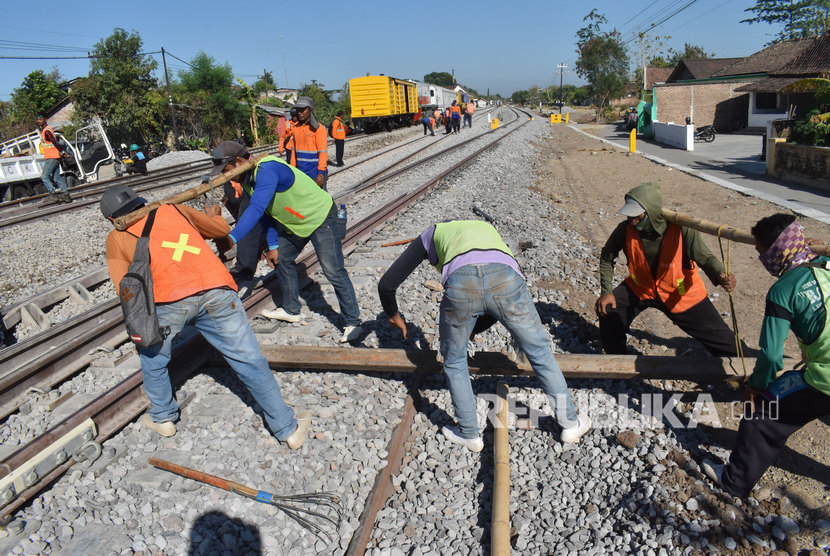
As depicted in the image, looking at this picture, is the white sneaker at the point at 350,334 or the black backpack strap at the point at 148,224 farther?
the white sneaker at the point at 350,334

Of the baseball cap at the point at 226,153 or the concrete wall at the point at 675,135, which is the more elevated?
the baseball cap at the point at 226,153

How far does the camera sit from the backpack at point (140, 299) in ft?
10.2

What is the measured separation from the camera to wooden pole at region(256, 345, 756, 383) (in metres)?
3.84

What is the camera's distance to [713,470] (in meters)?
3.19

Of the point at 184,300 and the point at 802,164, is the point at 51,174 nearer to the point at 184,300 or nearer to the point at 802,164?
the point at 184,300

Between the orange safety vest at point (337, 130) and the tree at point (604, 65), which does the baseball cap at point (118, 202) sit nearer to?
the orange safety vest at point (337, 130)

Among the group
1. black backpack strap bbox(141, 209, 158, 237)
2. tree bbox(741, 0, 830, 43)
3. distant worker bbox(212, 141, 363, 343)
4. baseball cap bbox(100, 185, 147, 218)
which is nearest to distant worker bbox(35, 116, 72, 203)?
distant worker bbox(212, 141, 363, 343)

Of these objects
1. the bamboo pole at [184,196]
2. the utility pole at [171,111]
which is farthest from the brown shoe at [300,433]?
the utility pole at [171,111]

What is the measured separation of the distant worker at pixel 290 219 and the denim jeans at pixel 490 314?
1.73 m

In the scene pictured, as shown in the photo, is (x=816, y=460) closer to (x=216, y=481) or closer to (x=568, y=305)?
(x=568, y=305)

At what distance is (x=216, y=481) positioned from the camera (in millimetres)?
3146

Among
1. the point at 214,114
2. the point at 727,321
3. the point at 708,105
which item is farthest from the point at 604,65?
the point at 727,321

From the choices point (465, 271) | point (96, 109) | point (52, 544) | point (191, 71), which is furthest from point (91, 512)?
point (191, 71)

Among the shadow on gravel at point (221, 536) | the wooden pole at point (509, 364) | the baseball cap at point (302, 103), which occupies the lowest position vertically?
the shadow on gravel at point (221, 536)
